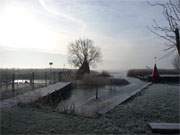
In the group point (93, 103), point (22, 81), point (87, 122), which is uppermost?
point (22, 81)

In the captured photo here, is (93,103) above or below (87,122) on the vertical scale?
below

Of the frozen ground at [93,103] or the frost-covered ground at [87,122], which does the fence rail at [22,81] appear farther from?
the frost-covered ground at [87,122]

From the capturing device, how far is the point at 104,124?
6.64 metres

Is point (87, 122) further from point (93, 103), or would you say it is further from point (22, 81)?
point (22, 81)

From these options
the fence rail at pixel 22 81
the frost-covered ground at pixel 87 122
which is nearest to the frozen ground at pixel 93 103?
the frost-covered ground at pixel 87 122

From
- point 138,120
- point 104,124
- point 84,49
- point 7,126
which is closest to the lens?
point 7,126

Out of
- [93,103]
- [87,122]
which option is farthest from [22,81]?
[87,122]

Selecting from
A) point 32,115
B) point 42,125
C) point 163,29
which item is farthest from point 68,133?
point 163,29

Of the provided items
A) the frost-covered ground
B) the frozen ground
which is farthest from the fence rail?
the frost-covered ground

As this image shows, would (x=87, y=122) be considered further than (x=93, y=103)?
No

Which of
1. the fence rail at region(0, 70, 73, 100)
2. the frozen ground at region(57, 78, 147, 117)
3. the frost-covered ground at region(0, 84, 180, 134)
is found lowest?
the frozen ground at region(57, 78, 147, 117)

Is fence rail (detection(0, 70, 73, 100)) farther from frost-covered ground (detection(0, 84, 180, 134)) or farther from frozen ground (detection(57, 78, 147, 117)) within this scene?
frost-covered ground (detection(0, 84, 180, 134))

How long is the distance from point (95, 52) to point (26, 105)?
125 ft

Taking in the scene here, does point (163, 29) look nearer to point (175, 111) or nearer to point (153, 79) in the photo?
point (175, 111)
